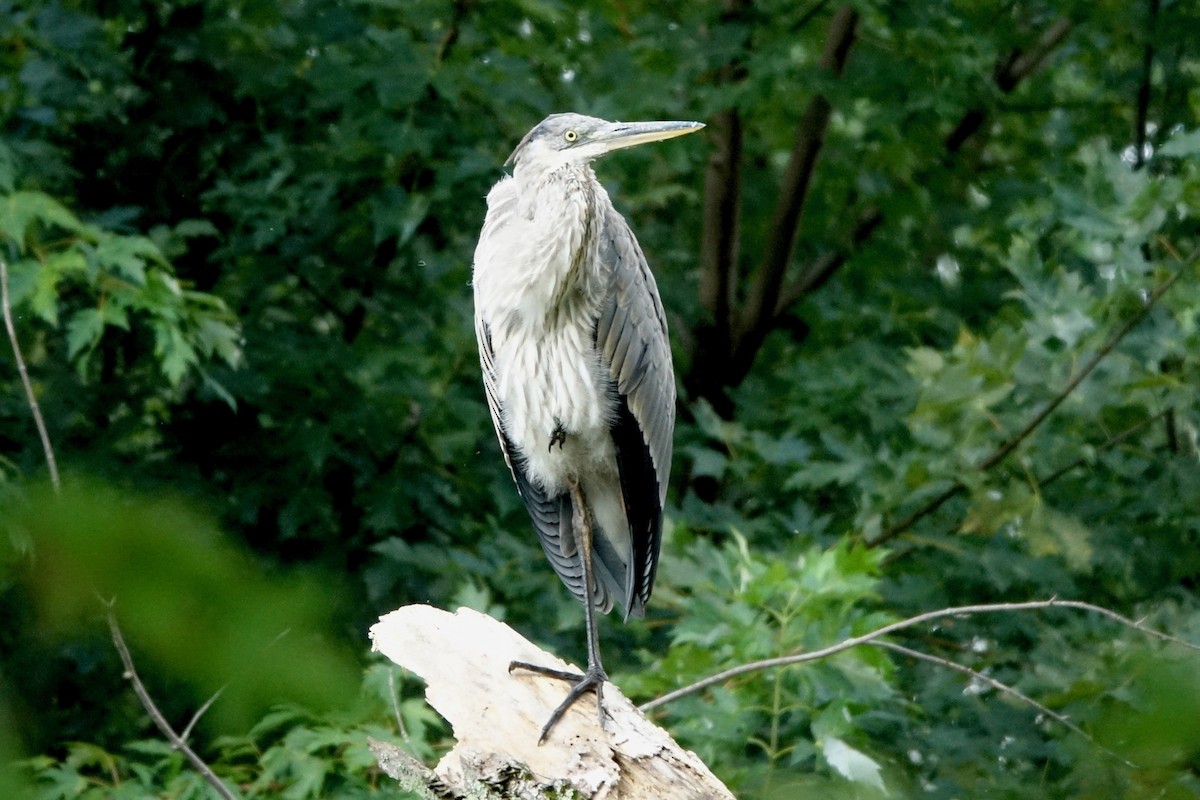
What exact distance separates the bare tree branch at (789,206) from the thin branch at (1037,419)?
1.98 m

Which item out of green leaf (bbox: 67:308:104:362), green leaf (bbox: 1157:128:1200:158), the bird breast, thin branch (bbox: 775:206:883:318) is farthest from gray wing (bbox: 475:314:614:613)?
thin branch (bbox: 775:206:883:318)

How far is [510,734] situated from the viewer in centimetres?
281

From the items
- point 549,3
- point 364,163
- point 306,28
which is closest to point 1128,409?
point 549,3

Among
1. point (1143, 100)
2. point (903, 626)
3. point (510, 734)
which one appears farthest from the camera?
point (1143, 100)

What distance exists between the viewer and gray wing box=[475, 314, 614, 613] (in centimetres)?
385

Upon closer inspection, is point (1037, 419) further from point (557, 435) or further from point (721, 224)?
point (721, 224)

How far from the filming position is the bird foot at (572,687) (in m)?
2.88

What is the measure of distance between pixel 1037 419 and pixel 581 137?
1979 millimetres

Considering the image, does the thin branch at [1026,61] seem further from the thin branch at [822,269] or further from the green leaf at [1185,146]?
the green leaf at [1185,146]

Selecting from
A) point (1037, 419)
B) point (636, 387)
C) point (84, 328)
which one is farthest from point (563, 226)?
point (1037, 419)

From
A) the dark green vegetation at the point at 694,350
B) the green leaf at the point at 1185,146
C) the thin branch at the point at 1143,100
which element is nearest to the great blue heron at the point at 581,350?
the dark green vegetation at the point at 694,350

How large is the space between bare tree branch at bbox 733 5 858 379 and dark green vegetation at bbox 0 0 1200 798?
0.02 m

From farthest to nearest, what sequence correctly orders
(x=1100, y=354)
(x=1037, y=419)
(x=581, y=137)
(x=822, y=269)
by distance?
(x=822, y=269) → (x=1037, y=419) → (x=1100, y=354) → (x=581, y=137)

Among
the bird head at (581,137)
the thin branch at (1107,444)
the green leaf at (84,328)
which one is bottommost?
the thin branch at (1107,444)
